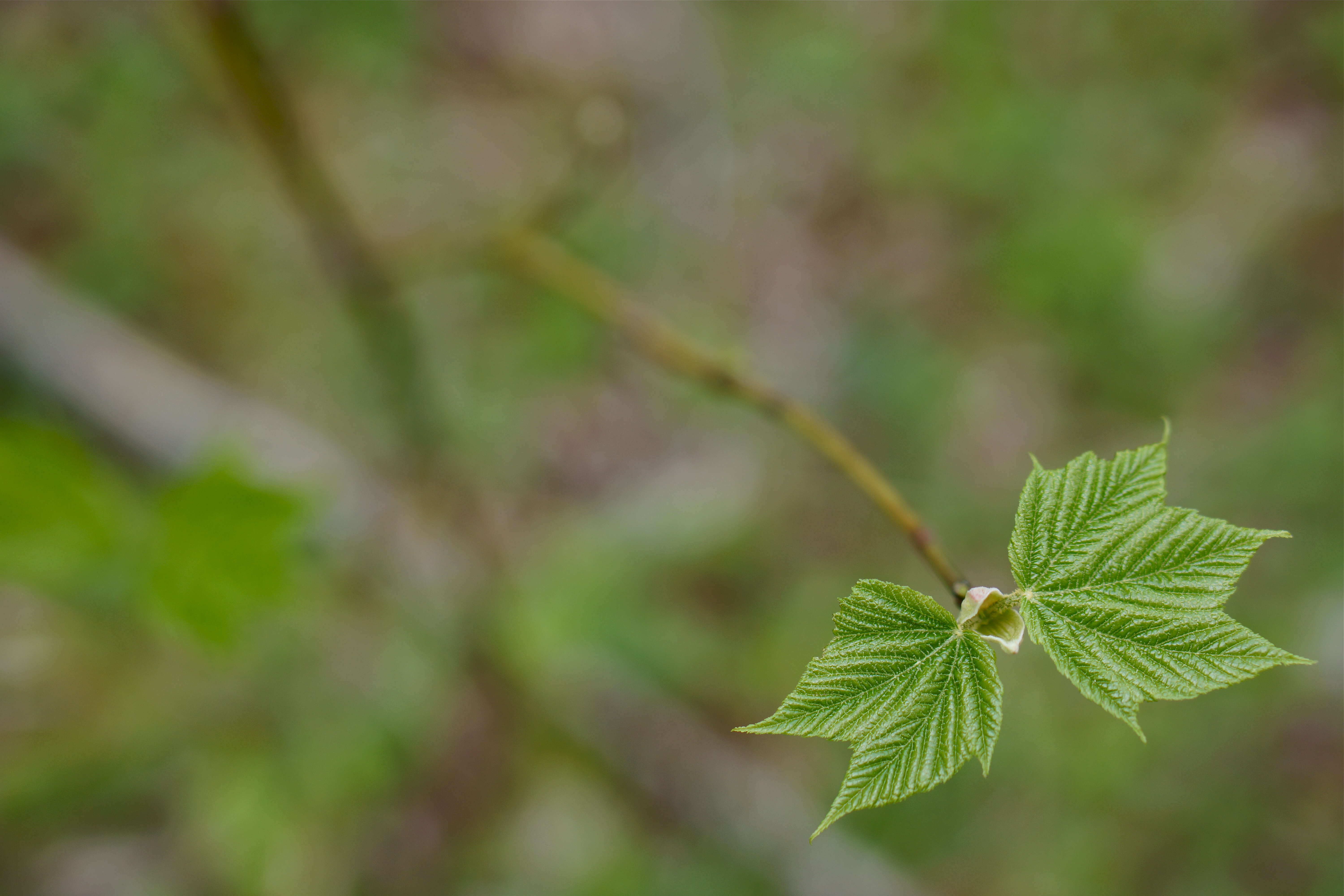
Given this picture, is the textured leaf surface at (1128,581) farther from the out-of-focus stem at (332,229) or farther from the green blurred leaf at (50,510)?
the green blurred leaf at (50,510)

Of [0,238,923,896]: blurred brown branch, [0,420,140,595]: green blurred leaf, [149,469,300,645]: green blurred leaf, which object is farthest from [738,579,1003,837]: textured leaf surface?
[0,238,923,896]: blurred brown branch

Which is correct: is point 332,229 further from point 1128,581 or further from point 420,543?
point 1128,581

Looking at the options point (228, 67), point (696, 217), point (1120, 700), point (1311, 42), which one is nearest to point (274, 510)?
point (228, 67)

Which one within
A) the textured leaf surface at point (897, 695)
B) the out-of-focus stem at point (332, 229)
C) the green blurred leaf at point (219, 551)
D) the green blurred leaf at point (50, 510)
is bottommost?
the textured leaf surface at point (897, 695)

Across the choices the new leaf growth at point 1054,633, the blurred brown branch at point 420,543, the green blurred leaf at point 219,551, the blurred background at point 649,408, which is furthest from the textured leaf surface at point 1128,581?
the blurred brown branch at point 420,543

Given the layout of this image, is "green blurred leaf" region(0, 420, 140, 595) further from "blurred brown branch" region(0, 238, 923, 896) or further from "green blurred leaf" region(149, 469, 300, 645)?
"blurred brown branch" region(0, 238, 923, 896)

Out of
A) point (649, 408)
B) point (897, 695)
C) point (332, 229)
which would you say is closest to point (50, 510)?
point (332, 229)
